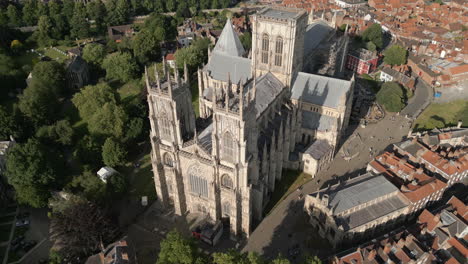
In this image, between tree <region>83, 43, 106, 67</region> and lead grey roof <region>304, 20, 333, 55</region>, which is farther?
tree <region>83, 43, 106, 67</region>

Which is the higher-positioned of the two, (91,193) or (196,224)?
(91,193)

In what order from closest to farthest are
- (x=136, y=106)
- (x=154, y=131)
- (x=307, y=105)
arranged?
(x=154, y=131)
(x=307, y=105)
(x=136, y=106)

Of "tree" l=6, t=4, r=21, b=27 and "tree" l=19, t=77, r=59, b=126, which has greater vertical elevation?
"tree" l=6, t=4, r=21, b=27

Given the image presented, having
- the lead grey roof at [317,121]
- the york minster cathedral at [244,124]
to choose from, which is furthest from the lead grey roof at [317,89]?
the lead grey roof at [317,121]

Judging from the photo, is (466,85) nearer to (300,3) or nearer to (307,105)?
(307,105)

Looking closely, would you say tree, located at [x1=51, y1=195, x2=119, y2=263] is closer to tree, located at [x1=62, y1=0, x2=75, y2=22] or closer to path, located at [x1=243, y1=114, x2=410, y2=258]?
path, located at [x1=243, y1=114, x2=410, y2=258]

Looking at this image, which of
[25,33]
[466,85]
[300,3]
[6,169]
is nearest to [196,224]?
[6,169]

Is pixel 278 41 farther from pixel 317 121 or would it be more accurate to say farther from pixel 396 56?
pixel 396 56

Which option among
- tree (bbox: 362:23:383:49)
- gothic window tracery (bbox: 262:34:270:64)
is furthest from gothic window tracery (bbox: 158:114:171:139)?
tree (bbox: 362:23:383:49)

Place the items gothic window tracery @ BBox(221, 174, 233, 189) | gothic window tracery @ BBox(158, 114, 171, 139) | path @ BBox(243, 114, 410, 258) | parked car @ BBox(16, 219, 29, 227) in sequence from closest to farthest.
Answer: gothic window tracery @ BBox(158, 114, 171, 139), gothic window tracery @ BBox(221, 174, 233, 189), path @ BBox(243, 114, 410, 258), parked car @ BBox(16, 219, 29, 227)
